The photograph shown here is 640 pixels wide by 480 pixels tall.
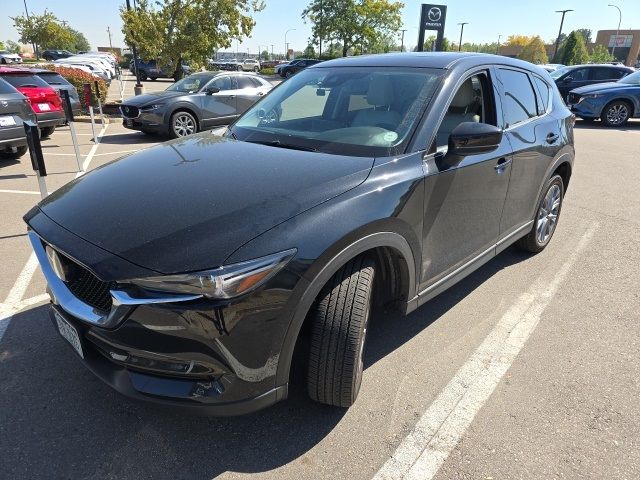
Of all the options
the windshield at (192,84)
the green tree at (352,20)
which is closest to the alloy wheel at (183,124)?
the windshield at (192,84)

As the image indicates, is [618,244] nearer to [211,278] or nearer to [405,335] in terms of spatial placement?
[405,335]

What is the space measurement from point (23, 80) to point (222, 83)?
412 centimetres

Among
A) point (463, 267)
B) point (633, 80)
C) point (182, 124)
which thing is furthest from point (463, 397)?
point (633, 80)

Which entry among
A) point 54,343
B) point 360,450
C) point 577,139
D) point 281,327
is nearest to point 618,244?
point 360,450

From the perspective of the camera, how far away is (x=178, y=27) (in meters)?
16.8

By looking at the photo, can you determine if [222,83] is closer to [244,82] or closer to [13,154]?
[244,82]

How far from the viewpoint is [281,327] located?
195 centimetres

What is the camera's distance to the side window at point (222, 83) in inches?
443

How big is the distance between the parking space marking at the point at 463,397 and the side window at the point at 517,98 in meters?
1.42

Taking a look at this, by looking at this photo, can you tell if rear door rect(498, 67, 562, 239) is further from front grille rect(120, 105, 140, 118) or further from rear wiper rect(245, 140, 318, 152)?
front grille rect(120, 105, 140, 118)

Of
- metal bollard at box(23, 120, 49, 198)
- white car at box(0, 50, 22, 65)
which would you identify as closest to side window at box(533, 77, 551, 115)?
metal bollard at box(23, 120, 49, 198)

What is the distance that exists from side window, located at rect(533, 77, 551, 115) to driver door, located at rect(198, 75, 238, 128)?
A: 26.1 feet

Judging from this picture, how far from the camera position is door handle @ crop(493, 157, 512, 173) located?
3.23 m

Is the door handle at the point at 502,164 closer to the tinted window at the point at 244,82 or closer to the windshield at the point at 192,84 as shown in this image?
the windshield at the point at 192,84
